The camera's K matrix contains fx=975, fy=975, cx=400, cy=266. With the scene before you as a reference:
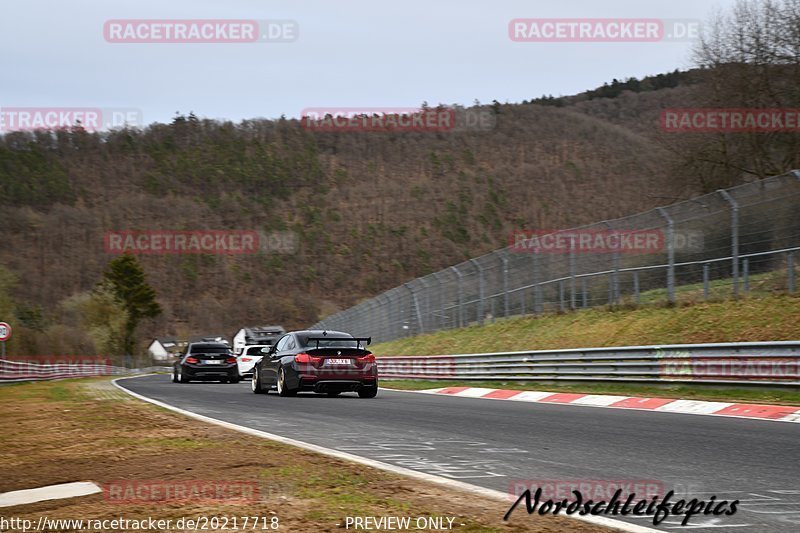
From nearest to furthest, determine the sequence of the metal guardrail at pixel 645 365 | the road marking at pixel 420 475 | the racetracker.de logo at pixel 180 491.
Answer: the road marking at pixel 420 475 → the racetracker.de logo at pixel 180 491 → the metal guardrail at pixel 645 365

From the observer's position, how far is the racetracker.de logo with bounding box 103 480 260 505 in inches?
232

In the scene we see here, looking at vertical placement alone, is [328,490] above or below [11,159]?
below

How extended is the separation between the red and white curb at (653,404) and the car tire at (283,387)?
3.68 m

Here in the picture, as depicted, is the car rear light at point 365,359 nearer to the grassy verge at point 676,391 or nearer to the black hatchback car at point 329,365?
the black hatchback car at point 329,365

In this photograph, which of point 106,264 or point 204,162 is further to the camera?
point 204,162

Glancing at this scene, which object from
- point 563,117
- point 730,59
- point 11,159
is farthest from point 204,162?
point 730,59

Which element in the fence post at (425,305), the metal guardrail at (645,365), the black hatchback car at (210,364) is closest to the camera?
the metal guardrail at (645,365)

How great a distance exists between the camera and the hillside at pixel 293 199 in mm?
133500

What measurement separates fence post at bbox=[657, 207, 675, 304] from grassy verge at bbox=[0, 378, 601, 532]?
12955mm

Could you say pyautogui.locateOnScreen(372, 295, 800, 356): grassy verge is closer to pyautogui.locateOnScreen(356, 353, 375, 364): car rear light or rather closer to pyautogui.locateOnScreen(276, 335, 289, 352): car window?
pyautogui.locateOnScreen(356, 353, 375, 364): car rear light

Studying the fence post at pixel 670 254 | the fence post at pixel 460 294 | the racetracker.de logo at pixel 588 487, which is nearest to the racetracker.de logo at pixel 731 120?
the fence post at pixel 460 294

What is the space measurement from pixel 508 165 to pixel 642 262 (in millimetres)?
151741

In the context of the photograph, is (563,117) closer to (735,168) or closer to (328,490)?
(735,168)

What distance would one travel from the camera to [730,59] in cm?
3972
